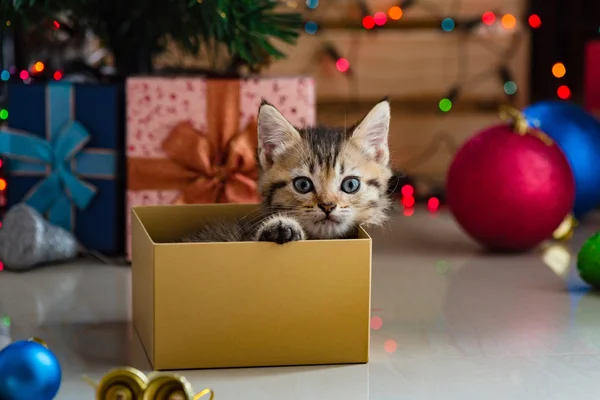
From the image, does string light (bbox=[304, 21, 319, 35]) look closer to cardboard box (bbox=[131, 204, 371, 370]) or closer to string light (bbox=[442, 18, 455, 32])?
string light (bbox=[442, 18, 455, 32])

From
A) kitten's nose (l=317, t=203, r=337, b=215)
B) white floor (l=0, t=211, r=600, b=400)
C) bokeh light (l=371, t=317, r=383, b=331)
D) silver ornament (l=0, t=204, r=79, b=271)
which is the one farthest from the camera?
silver ornament (l=0, t=204, r=79, b=271)

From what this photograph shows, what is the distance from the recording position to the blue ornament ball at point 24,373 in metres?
1.18

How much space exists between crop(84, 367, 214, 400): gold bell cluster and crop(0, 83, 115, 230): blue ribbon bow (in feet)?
3.25

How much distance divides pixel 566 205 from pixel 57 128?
3.83 ft

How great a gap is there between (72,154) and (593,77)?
148 centimetres

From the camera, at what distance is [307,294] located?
55.9 inches

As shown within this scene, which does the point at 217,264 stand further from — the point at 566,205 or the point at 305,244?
the point at 566,205

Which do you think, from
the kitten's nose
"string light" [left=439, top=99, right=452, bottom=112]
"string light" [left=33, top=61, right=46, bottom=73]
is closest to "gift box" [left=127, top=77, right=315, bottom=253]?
"string light" [left=33, top=61, right=46, bottom=73]

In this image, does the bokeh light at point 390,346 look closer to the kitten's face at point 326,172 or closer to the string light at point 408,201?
the kitten's face at point 326,172

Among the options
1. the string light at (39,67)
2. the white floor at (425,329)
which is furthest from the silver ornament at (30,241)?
the string light at (39,67)

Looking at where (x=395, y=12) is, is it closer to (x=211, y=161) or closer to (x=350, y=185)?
(x=211, y=161)

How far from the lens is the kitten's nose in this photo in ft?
4.84

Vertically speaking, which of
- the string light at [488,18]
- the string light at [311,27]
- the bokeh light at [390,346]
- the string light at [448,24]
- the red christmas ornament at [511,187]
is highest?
the string light at [488,18]

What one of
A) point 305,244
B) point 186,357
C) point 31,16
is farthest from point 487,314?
point 31,16
